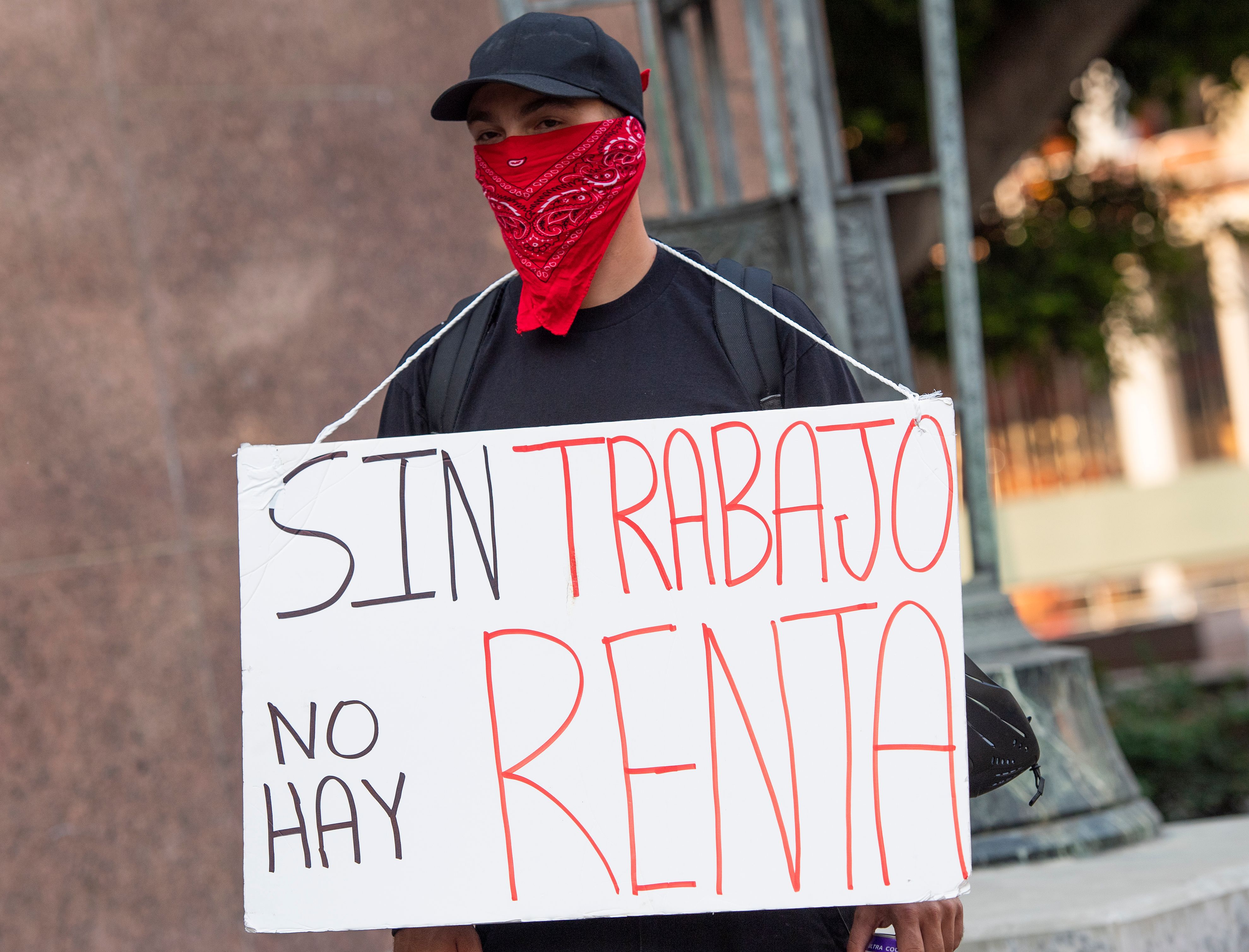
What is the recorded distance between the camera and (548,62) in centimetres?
177

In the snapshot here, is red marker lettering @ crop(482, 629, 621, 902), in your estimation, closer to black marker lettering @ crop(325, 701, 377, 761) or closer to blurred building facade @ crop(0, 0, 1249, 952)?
black marker lettering @ crop(325, 701, 377, 761)

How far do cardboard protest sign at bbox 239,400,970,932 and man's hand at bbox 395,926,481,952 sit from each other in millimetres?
40

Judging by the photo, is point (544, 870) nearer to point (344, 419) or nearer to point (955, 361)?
point (344, 419)

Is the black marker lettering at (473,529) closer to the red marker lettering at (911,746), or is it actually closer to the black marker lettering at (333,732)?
the black marker lettering at (333,732)

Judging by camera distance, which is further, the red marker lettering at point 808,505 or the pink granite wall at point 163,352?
the pink granite wall at point 163,352

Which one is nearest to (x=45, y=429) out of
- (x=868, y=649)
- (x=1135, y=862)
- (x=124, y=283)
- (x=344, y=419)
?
(x=124, y=283)

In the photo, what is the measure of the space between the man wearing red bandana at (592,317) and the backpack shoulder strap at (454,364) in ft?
0.04

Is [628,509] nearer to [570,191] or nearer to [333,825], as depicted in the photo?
[570,191]

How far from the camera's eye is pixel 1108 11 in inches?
277

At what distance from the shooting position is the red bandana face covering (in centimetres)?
185

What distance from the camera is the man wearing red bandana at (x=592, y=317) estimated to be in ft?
5.85

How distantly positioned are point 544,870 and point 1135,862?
Answer: 255 centimetres

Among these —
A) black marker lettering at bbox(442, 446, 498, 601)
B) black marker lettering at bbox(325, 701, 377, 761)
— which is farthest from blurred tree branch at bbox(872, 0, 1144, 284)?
black marker lettering at bbox(325, 701, 377, 761)

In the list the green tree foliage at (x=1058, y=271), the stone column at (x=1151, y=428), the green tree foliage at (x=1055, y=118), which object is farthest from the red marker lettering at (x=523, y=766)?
the stone column at (x=1151, y=428)
